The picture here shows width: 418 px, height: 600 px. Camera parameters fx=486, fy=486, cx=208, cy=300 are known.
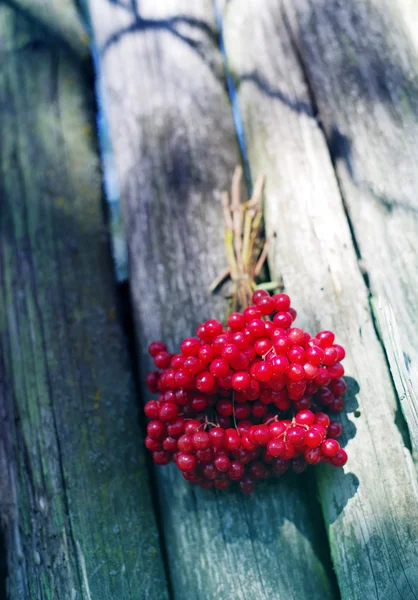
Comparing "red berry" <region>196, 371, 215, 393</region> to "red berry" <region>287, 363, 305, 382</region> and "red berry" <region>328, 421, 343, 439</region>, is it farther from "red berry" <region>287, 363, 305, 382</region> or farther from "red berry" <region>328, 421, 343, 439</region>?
"red berry" <region>328, 421, 343, 439</region>

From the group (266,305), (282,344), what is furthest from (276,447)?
(266,305)

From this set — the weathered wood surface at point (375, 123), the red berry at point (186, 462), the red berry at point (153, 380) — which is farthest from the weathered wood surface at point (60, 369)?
the weathered wood surface at point (375, 123)

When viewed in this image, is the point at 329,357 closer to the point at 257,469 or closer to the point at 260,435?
the point at 260,435

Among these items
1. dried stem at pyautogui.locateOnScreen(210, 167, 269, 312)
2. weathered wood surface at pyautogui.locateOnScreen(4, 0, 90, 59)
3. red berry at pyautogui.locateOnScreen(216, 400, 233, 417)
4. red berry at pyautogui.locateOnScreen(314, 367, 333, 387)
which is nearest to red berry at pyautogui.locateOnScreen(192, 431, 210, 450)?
red berry at pyautogui.locateOnScreen(216, 400, 233, 417)

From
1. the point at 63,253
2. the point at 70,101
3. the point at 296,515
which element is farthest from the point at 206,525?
the point at 70,101

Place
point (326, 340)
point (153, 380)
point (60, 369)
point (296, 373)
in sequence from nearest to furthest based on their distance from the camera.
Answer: point (296, 373), point (326, 340), point (153, 380), point (60, 369)

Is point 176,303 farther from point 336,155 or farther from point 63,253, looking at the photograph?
point 336,155
